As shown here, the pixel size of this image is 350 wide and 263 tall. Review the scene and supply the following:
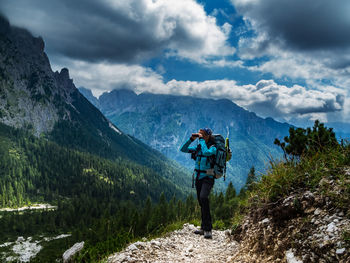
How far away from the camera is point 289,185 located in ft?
20.0

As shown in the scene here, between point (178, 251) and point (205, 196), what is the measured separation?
7.04 ft

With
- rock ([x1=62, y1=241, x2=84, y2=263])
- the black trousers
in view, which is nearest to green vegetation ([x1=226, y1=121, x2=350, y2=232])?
the black trousers

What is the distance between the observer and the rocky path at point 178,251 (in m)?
6.30

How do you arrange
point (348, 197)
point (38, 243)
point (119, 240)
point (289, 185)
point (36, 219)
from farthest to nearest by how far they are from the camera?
point (36, 219), point (38, 243), point (119, 240), point (289, 185), point (348, 197)

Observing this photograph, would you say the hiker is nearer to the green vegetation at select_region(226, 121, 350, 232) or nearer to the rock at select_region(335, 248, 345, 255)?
the green vegetation at select_region(226, 121, 350, 232)

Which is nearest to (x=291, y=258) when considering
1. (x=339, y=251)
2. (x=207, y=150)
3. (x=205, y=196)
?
(x=339, y=251)

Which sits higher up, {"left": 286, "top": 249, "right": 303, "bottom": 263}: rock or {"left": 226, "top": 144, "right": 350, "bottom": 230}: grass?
{"left": 226, "top": 144, "right": 350, "bottom": 230}: grass

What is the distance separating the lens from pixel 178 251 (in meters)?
7.22

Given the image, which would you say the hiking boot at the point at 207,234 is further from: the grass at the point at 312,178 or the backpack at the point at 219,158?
the grass at the point at 312,178

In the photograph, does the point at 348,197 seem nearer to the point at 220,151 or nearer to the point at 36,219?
the point at 220,151

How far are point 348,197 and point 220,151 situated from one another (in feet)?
14.3

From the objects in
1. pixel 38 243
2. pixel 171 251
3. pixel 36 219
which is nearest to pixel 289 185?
pixel 171 251

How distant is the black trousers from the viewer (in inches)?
336

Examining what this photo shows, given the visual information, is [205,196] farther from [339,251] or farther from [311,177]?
[339,251]
